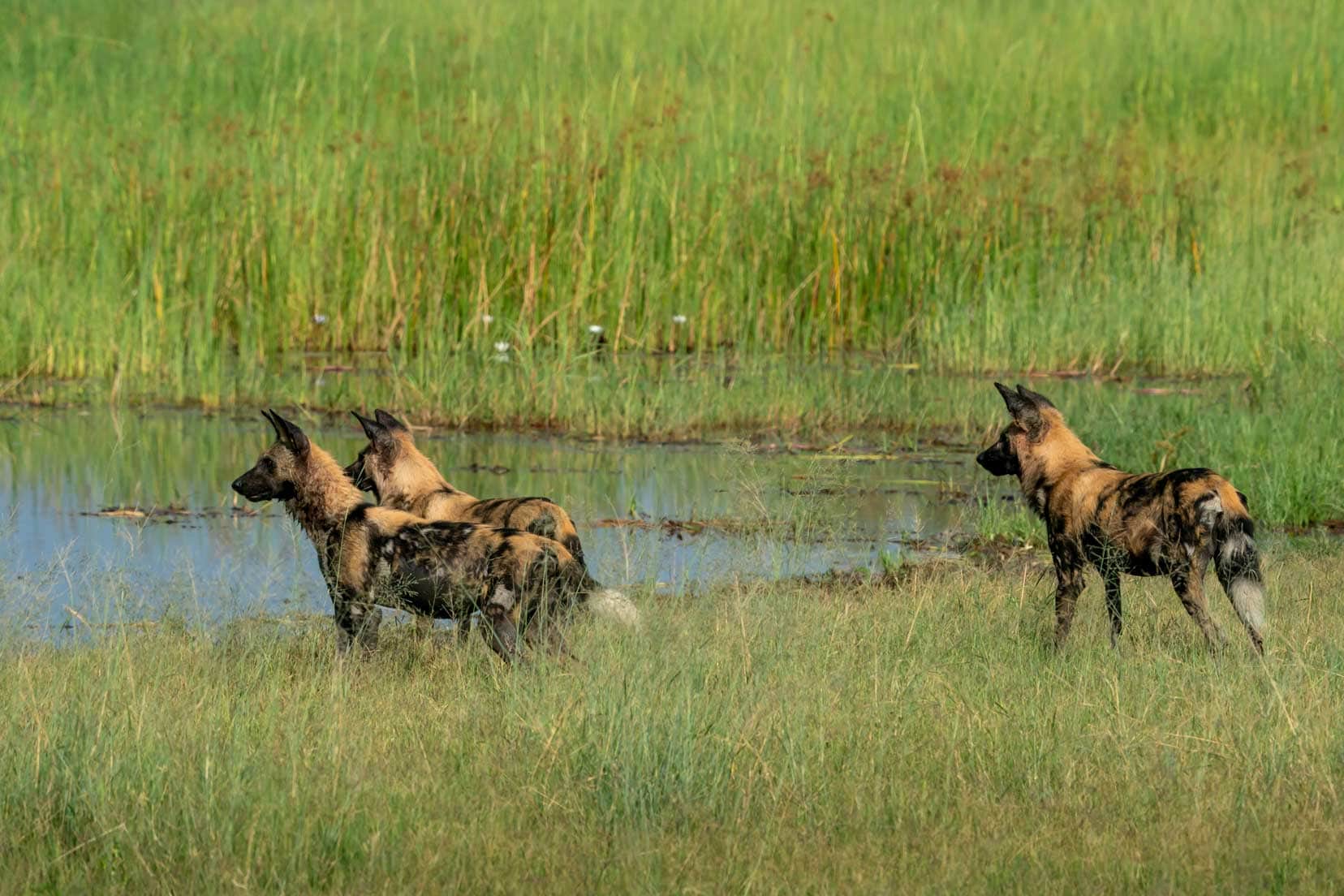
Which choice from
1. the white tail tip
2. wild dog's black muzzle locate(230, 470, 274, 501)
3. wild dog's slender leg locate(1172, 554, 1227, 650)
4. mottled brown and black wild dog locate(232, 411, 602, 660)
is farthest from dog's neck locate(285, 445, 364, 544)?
wild dog's slender leg locate(1172, 554, 1227, 650)

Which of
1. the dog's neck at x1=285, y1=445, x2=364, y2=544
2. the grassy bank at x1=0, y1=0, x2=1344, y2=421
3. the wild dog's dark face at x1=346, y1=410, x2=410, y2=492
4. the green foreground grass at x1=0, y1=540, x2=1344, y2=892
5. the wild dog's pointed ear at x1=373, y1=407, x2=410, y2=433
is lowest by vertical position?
the green foreground grass at x1=0, y1=540, x2=1344, y2=892

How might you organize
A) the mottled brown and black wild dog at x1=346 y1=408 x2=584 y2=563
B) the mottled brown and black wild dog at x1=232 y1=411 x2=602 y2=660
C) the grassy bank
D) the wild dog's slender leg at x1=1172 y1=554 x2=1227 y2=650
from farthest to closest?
the grassy bank → the mottled brown and black wild dog at x1=346 y1=408 x2=584 y2=563 → the wild dog's slender leg at x1=1172 y1=554 x2=1227 y2=650 → the mottled brown and black wild dog at x1=232 y1=411 x2=602 y2=660

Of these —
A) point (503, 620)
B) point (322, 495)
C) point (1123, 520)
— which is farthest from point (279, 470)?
point (1123, 520)

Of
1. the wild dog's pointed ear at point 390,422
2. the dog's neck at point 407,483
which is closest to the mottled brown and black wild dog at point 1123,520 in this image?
the dog's neck at point 407,483

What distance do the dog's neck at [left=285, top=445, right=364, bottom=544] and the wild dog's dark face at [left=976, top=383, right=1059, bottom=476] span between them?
281 centimetres

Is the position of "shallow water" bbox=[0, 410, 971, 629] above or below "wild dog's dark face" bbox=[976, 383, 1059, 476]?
below

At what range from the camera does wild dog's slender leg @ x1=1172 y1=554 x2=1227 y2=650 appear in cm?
755

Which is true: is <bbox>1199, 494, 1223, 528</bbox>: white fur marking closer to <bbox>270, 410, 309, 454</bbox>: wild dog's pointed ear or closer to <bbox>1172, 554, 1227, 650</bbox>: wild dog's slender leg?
<bbox>1172, 554, 1227, 650</bbox>: wild dog's slender leg

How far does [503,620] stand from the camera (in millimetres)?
7336

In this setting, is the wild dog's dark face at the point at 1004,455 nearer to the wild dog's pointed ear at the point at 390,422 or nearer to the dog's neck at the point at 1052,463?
the dog's neck at the point at 1052,463

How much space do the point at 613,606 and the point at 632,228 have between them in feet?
28.3

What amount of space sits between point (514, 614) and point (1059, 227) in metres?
10.5

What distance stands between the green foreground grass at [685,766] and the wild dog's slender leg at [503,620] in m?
0.10

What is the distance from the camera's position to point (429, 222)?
52.2ft
